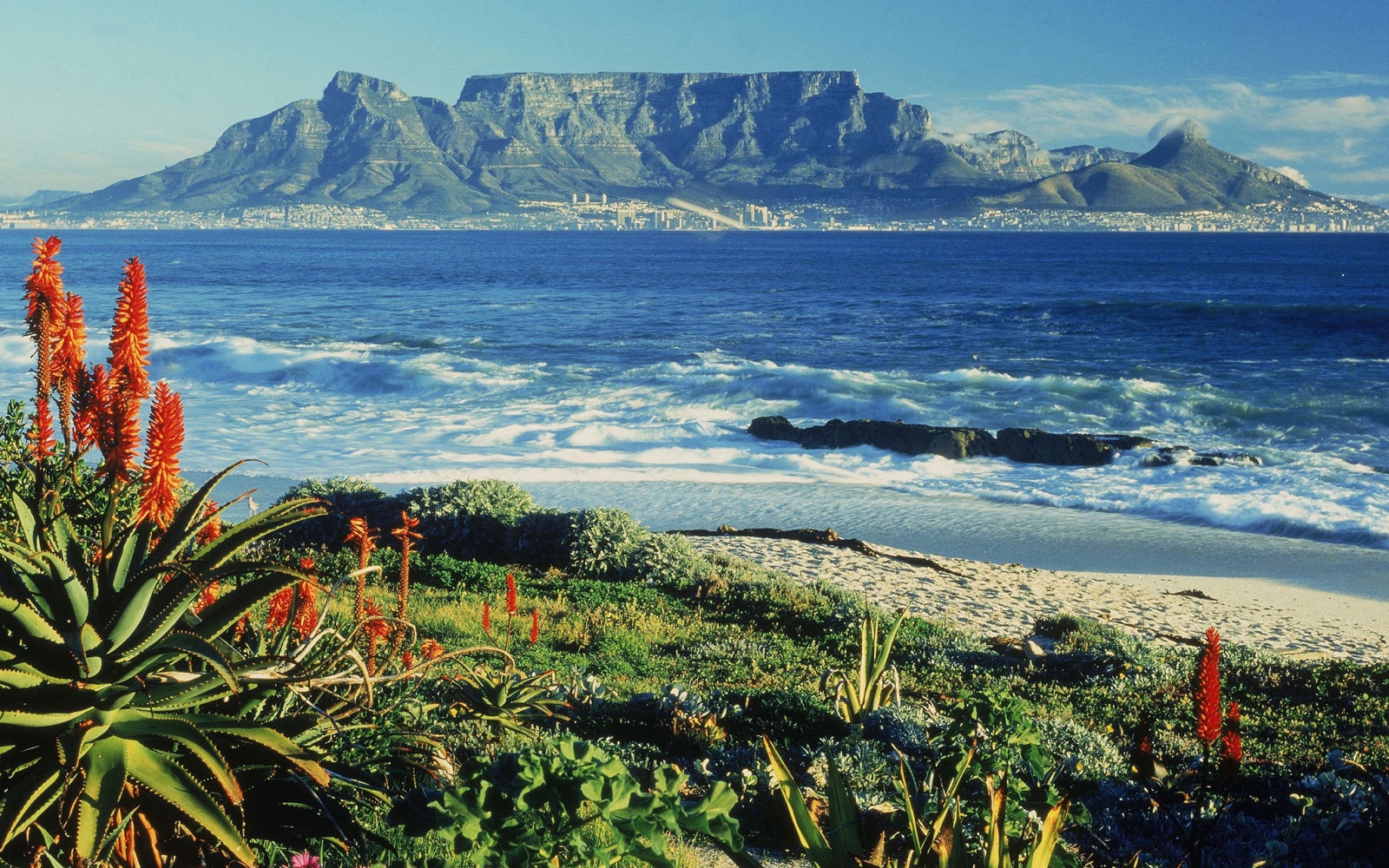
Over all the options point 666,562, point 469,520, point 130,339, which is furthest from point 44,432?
point 469,520

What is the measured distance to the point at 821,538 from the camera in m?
16.2

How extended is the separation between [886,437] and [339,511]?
Result: 53.0ft

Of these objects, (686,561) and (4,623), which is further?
(686,561)

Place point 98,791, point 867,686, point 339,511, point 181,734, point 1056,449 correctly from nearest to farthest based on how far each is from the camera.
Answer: point 98,791 → point 181,734 → point 867,686 → point 339,511 → point 1056,449

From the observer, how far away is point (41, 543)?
361 centimetres

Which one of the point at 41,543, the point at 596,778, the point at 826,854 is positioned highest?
the point at 41,543

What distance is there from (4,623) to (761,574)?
32.2 ft

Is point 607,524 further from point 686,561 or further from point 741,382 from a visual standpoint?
point 741,382

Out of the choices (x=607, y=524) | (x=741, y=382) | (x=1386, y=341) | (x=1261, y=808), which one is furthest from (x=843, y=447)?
(x=1386, y=341)

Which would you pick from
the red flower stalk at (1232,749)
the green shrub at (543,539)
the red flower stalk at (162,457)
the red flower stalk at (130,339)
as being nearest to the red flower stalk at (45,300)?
the red flower stalk at (130,339)

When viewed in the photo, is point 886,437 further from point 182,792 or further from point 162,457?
point 182,792

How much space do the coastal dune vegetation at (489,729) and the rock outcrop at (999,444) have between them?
54.0 ft

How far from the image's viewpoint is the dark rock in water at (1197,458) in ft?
79.2

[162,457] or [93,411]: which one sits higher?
[93,411]
